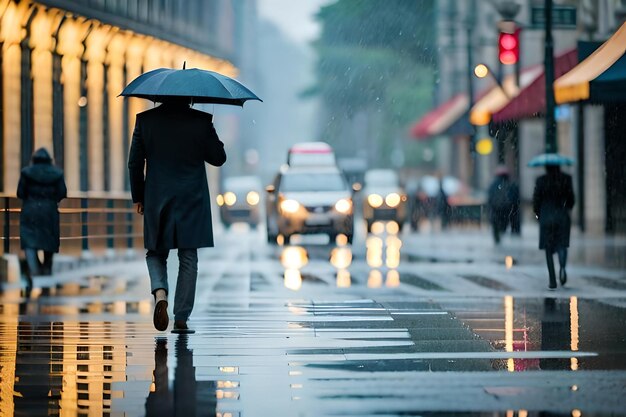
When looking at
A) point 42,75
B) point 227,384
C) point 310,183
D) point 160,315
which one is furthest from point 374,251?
point 227,384

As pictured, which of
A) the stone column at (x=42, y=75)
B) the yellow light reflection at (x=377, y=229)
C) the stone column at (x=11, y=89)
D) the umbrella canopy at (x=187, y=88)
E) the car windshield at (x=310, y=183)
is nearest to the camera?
the umbrella canopy at (x=187, y=88)

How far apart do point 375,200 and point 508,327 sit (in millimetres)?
32531

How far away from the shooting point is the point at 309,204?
32.1 meters

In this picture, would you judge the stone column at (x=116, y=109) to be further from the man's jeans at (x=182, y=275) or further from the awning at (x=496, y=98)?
the man's jeans at (x=182, y=275)

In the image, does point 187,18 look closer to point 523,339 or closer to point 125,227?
point 125,227

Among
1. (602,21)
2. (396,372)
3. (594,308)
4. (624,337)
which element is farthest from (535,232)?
(396,372)

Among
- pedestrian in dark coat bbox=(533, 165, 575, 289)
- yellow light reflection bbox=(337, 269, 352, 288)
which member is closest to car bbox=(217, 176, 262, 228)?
yellow light reflection bbox=(337, 269, 352, 288)

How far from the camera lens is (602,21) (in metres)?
35.4

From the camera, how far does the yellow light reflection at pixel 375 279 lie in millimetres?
17750

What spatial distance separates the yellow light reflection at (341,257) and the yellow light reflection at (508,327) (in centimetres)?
765

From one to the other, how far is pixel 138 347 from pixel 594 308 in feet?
17.0

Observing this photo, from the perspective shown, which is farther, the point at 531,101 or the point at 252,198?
the point at 252,198

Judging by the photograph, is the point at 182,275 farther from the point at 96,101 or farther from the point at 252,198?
the point at 252,198

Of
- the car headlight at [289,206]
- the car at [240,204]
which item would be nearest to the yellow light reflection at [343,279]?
the car headlight at [289,206]
